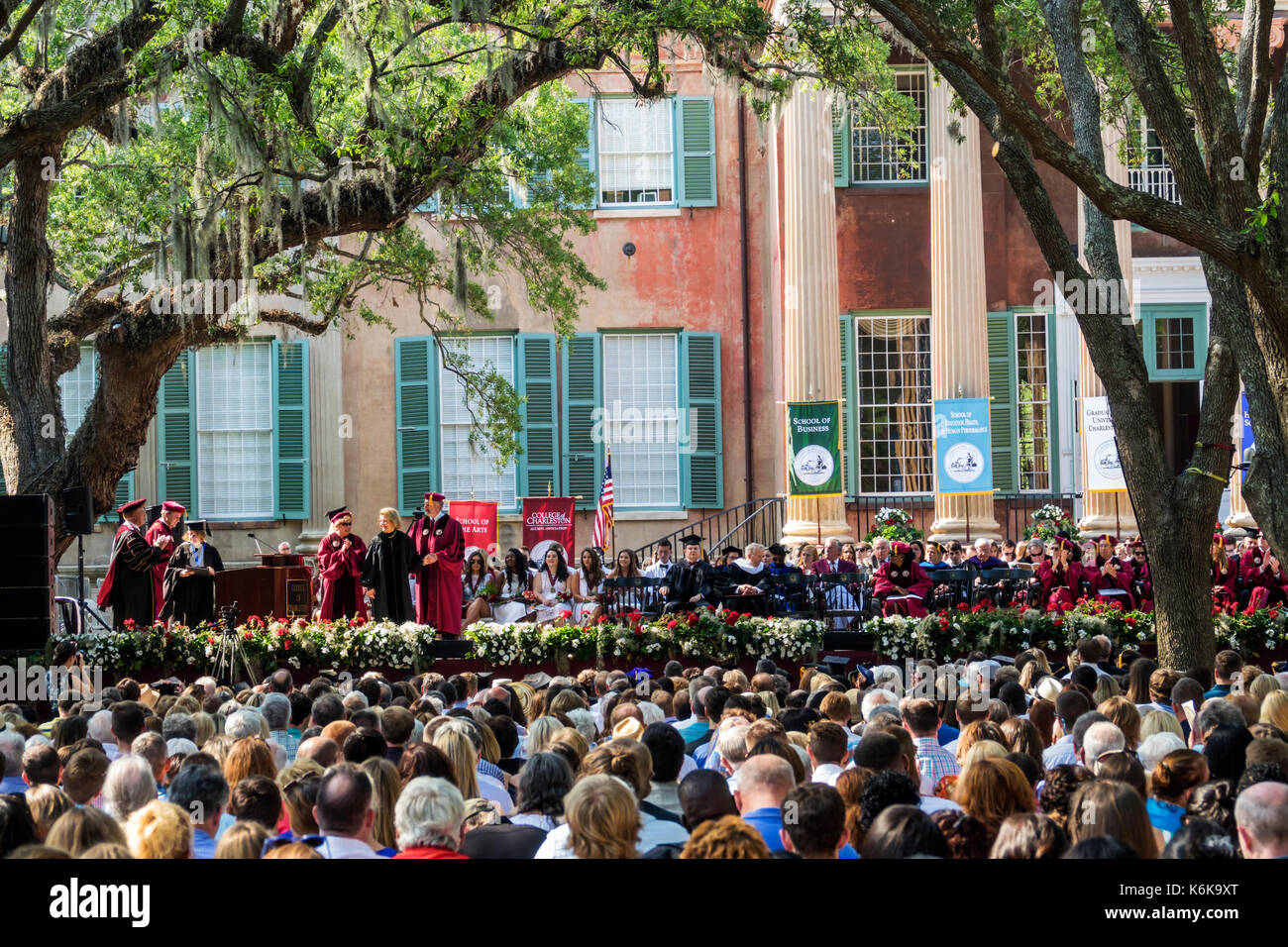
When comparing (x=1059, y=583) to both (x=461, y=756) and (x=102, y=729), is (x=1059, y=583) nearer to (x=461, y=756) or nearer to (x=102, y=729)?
(x=102, y=729)

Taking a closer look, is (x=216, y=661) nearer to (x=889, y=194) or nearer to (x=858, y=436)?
(x=858, y=436)

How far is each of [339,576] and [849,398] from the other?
998cm

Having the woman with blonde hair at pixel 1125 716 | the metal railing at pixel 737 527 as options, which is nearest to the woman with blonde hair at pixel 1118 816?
the woman with blonde hair at pixel 1125 716

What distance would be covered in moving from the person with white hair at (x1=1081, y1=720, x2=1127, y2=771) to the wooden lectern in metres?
12.4

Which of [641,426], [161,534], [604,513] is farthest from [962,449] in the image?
[161,534]

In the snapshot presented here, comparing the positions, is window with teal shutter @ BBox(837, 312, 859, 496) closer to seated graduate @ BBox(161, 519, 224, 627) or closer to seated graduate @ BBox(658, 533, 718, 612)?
seated graduate @ BBox(658, 533, 718, 612)

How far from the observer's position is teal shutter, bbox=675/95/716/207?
2477 cm

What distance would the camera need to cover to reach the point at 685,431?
2441cm

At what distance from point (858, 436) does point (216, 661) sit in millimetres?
12382

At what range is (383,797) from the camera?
5.52m

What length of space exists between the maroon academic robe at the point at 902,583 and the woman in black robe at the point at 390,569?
5358 mm

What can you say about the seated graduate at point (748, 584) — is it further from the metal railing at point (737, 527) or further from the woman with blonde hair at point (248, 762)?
the woman with blonde hair at point (248, 762)

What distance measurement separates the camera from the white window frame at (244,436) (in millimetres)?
23938

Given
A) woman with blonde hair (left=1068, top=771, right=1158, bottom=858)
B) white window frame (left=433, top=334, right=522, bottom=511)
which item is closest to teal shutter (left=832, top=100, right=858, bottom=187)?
white window frame (left=433, top=334, right=522, bottom=511)
